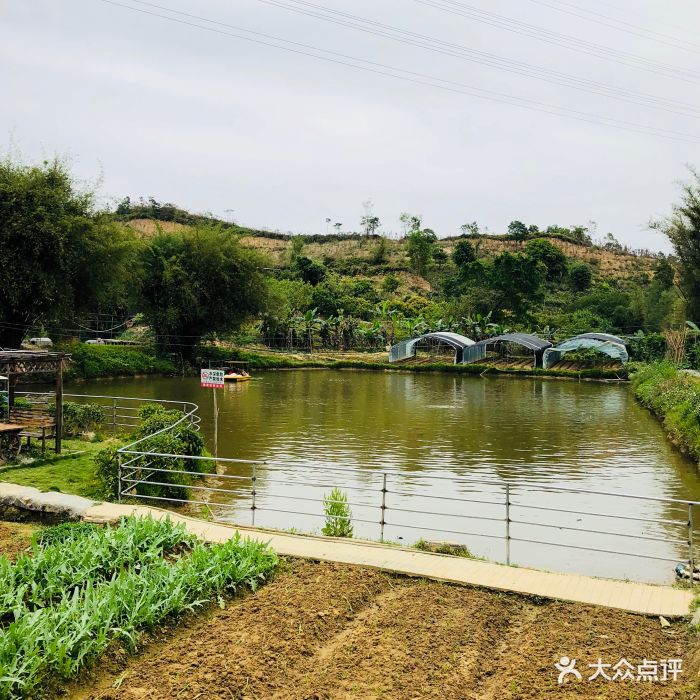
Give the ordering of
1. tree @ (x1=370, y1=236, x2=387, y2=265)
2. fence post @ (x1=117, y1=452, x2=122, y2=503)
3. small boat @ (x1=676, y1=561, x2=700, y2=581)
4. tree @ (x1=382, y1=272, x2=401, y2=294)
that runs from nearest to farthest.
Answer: small boat @ (x1=676, y1=561, x2=700, y2=581) → fence post @ (x1=117, y1=452, x2=122, y2=503) → tree @ (x1=382, y1=272, x2=401, y2=294) → tree @ (x1=370, y1=236, x2=387, y2=265)

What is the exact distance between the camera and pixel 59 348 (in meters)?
38.2

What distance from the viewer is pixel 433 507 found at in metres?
13.9

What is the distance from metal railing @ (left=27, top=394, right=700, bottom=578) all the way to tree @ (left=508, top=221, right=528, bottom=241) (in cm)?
8978

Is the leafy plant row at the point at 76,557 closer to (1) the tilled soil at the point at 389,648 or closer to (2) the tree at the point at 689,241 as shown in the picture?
(1) the tilled soil at the point at 389,648

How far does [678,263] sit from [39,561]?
38.4m

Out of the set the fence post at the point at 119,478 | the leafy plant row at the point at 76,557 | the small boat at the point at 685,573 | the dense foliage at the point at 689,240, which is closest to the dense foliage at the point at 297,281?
the dense foliage at the point at 689,240

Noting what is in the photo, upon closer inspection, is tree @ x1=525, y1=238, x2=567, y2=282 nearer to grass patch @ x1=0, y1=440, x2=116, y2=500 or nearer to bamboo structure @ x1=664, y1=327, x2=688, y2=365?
bamboo structure @ x1=664, y1=327, x2=688, y2=365

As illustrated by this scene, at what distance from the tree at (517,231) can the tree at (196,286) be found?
62610mm

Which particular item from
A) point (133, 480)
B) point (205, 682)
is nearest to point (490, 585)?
point (205, 682)

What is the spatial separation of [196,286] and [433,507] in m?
33.1

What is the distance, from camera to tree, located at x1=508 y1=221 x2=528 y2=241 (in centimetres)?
10162

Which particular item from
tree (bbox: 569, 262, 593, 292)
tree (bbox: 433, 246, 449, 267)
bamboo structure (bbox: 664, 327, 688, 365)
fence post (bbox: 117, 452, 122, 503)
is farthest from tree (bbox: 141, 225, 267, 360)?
tree (bbox: 433, 246, 449, 267)

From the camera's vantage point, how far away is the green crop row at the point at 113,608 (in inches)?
209

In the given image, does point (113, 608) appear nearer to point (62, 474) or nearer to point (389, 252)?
point (62, 474)
